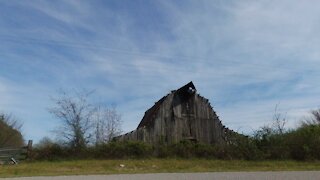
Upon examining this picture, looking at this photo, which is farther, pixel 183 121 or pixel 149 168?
pixel 183 121

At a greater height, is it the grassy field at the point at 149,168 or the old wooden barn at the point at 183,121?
the old wooden barn at the point at 183,121

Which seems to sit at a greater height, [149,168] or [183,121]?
[183,121]

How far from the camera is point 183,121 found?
40969mm

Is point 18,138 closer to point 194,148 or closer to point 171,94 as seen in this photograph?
point 171,94

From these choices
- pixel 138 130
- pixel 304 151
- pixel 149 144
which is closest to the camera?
pixel 304 151

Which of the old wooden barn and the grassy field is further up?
the old wooden barn

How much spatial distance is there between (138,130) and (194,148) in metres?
6.13

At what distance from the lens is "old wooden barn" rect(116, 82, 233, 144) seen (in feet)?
130

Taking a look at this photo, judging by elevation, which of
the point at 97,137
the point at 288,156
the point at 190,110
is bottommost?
the point at 288,156

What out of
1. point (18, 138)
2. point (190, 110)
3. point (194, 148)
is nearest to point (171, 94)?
point (190, 110)

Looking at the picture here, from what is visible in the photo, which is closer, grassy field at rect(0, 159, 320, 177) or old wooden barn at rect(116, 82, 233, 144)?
grassy field at rect(0, 159, 320, 177)

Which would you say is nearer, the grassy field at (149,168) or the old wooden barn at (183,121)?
the grassy field at (149,168)

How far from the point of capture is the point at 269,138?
32.8m

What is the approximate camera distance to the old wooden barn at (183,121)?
39.5 metres
